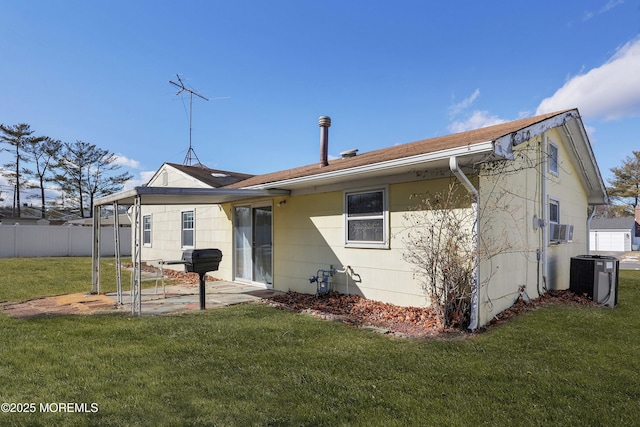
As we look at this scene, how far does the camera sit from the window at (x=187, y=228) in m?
12.0

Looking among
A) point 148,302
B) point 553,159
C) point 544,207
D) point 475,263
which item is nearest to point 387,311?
point 475,263

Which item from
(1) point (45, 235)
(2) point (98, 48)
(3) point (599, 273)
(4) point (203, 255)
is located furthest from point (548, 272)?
(1) point (45, 235)

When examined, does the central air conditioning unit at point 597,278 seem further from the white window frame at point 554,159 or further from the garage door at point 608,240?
the garage door at point 608,240

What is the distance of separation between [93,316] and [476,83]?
11.9 meters

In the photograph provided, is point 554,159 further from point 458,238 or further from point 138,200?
point 138,200

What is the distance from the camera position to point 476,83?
11.4 m

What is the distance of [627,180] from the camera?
3509 centimetres

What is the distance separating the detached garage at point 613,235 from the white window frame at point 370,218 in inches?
1337

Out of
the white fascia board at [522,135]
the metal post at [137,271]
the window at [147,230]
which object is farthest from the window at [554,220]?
the window at [147,230]

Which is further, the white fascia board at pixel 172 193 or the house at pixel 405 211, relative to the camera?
the white fascia board at pixel 172 193

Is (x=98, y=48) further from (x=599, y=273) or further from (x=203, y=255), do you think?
(x=599, y=273)

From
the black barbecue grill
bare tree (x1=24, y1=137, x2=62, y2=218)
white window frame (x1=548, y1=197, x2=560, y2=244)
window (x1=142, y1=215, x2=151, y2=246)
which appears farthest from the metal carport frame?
bare tree (x1=24, y1=137, x2=62, y2=218)

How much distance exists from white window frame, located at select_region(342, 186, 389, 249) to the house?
20mm

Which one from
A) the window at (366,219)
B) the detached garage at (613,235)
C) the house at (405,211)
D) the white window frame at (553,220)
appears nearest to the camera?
the house at (405,211)
